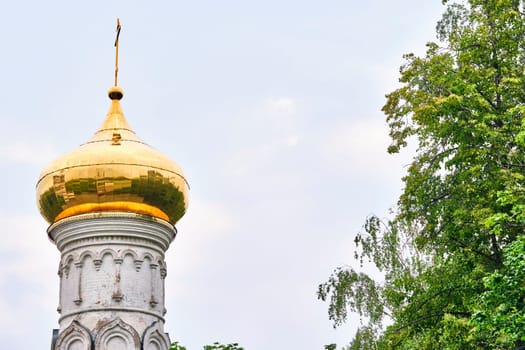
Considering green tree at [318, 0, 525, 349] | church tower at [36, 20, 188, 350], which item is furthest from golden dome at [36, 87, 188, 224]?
green tree at [318, 0, 525, 349]

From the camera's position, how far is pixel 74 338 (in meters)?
16.7

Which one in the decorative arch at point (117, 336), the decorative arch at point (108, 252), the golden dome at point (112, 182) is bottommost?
the decorative arch at point (117, 336)

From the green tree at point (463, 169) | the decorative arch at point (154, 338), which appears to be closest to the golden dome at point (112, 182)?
the decorative arch at point (154, 338)

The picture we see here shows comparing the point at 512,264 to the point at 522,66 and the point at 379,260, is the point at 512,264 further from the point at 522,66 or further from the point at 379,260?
the point at 379,260

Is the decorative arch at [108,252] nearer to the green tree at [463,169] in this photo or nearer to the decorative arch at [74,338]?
the decorative arch at [74,338]

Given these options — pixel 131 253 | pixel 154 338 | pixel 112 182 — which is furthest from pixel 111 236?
pixel 154 338

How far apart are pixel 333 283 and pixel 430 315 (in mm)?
5322

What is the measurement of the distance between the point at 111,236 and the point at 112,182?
3.11 ft

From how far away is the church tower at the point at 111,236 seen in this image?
1684 cm

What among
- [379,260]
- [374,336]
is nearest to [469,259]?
[379,260]

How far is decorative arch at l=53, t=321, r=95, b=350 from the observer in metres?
16.6

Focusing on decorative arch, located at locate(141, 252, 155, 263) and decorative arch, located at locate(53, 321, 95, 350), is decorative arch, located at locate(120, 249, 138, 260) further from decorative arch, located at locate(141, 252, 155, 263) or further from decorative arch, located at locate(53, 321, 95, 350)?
decorative arch, located at locate(53, 321, 95, 350)

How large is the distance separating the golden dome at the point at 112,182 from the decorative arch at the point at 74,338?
210 cm

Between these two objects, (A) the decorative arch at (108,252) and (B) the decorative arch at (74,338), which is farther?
(A) the decorative arch at (108,252)
